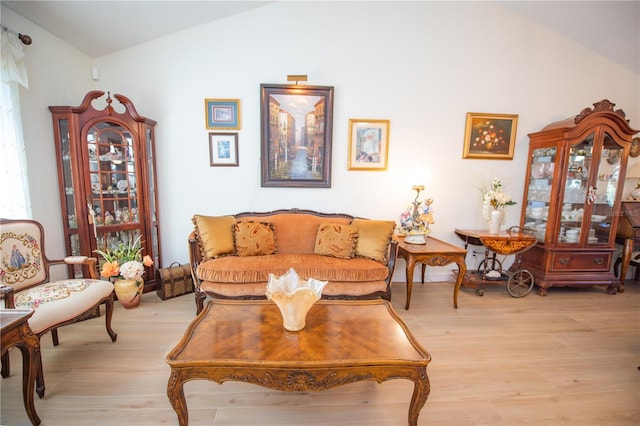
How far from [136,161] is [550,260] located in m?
4.68

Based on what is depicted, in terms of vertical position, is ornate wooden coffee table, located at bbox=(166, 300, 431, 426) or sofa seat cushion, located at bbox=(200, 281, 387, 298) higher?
ornate wooden coffee table, located at bbox=(166, 300, 431, 426)

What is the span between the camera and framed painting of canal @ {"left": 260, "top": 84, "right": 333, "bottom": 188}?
3059 mm

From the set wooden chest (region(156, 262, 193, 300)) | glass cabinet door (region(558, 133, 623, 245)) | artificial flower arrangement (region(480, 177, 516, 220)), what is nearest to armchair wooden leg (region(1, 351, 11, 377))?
wooden chest (region(156, 262, 193, 300))

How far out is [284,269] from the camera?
2480 millimetres

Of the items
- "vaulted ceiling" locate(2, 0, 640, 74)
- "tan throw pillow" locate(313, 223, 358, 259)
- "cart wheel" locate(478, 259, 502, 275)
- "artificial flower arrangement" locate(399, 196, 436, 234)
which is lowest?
"cart wheel" locate(478, 259, 502, 275)

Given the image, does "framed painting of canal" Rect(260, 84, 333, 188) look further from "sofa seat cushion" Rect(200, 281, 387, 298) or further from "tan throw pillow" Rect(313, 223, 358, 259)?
"sofa seat cushion" Rect(200, 281, 387, 298)

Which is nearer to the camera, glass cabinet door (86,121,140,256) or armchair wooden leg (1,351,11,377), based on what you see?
armchair wooden leg (1,351,11,377)

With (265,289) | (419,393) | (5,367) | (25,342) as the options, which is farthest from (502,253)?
(5,367)

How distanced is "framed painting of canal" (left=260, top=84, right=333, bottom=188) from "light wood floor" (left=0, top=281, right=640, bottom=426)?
5.73 ft

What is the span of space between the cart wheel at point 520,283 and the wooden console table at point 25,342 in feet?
13.0

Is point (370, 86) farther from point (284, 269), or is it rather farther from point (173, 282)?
point (173, 282)

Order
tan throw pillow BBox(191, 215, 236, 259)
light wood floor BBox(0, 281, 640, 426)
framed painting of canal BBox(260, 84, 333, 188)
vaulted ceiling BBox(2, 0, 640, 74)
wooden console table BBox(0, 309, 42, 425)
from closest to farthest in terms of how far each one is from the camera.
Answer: wooden console table BBox(0, 309, 42, 425), light wood floor BBox(0, 281, 640, 426), vaulted ceiling BBox(2, 0, 640, 74), tan throw pillow BBox(191, 215, 236, 259), framed painting of canal BBox(260, 84, 333, 188)

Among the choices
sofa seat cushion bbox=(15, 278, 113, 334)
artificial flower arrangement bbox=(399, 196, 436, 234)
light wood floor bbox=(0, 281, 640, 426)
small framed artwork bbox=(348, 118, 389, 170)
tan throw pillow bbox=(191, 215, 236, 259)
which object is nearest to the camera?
light wood floor bbox=(0, 281, 640, 426)

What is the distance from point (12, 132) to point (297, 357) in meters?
2.77
